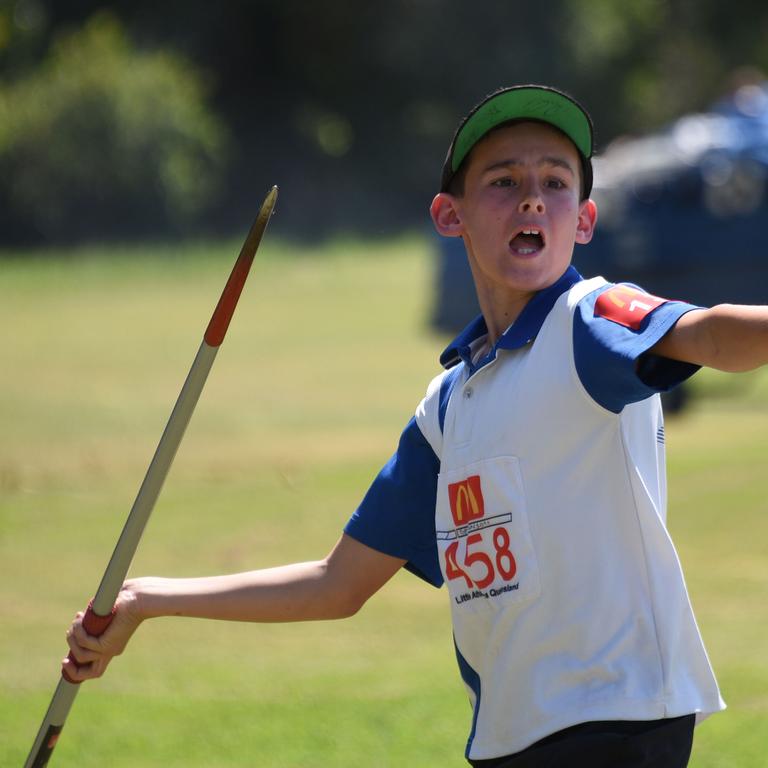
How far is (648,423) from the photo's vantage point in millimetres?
2674

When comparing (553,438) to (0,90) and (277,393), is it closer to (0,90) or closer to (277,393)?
(277,393)

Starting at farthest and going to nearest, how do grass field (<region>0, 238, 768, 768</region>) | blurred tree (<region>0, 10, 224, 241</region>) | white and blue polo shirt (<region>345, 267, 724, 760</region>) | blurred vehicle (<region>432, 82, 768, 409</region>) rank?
blurred tree (<region>0, 10, 224, 241</region>) → blurred vehicle (<region>432, 82, 768, 409</region>) → grass field (<region>0, 238, 768, 768</region>) → white and blue polo shirt (<region>345, 267, 724, 760</region>)

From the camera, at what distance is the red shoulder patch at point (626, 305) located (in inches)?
96.8

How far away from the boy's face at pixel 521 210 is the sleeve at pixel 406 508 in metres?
0.35

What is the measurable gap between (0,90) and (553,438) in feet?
86.5

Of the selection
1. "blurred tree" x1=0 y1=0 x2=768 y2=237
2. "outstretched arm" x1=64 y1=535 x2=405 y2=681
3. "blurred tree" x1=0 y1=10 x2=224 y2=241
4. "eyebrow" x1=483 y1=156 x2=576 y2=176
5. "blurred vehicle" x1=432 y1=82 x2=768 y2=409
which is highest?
"blurred tree" x1=0 y1=0 x2=768 y2=237

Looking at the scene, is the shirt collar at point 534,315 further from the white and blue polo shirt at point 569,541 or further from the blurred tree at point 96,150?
the blurred tree at point 96,150

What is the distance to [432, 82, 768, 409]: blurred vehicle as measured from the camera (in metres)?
11.8

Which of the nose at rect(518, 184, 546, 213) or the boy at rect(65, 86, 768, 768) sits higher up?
the nose at rect(518, 184, 546, 213)

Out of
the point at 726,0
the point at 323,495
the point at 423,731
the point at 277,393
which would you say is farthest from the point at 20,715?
the point at 726,0

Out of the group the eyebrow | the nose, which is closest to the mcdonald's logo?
the nose

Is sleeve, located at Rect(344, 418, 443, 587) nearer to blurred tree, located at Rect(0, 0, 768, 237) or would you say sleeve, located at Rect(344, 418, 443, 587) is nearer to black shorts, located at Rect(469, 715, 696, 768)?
black shorts, located at Rect(469, 715, 696, 768)

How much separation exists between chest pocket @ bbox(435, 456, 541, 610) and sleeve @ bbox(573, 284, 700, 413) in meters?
0.22

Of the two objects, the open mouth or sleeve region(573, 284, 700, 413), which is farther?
the open mouth
